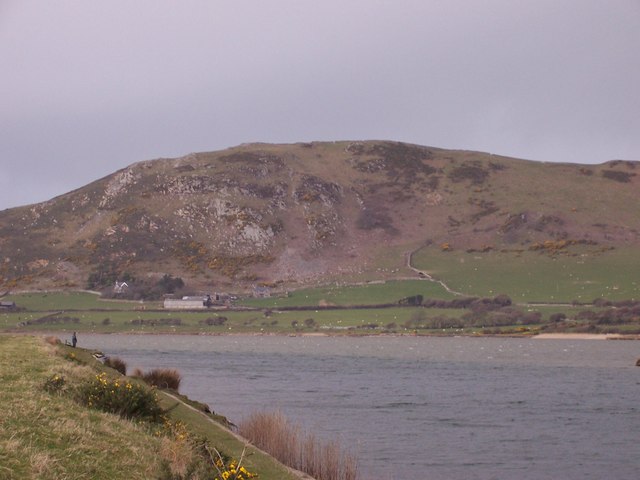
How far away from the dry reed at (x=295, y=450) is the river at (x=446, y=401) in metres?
3.91

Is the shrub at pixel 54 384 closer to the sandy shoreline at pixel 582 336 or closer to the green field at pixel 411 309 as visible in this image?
the green field at pixel 411 309

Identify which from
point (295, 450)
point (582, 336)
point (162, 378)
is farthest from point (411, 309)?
point (295, 450)

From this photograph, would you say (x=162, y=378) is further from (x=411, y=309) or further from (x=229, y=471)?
(x=411, y=309)

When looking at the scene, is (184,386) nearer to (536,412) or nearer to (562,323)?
(536,412)

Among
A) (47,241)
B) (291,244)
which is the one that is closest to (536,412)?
(291,244)

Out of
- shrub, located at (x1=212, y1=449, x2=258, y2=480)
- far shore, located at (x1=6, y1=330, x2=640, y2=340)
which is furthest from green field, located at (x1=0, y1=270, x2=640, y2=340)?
shrub, located at (x1=212, y1=449, x2=258, y2=480)

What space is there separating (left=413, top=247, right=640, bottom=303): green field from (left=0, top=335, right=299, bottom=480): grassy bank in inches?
5189

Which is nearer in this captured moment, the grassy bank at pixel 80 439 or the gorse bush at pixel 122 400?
the grassy bank at pixel 80 439

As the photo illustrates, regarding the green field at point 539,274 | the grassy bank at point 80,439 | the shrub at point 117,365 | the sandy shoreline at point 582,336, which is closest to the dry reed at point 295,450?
the grassy bank at point 80,439

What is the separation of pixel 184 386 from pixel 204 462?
40.3 metres

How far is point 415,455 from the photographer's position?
36.5 m

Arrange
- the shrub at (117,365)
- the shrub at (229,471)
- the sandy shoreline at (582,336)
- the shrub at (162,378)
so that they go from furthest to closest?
the sandy shoreline at (582,336)
the shrub at (117,365)
the shrub at (162,378)
the shrub at (229,471)

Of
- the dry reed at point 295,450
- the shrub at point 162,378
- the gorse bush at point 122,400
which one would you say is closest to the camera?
the gorse bush at point 122,400

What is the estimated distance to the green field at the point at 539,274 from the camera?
154 m
